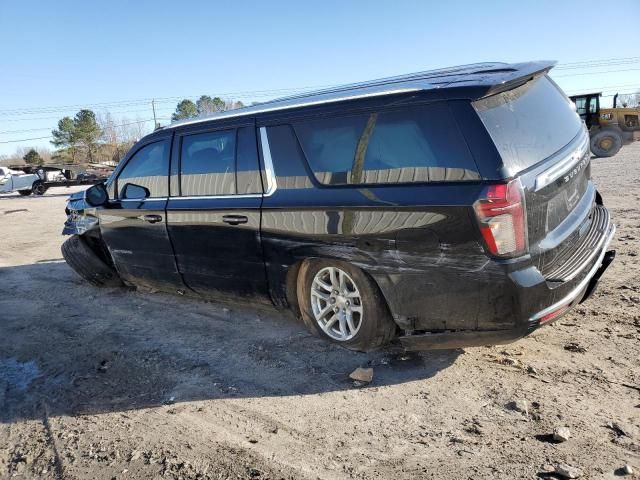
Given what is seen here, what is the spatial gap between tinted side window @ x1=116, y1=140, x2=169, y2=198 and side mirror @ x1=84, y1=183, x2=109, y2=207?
0.20 meters

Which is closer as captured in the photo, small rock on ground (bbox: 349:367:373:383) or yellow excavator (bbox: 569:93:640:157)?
small rock on ground (bbox: 349:367:373:383)

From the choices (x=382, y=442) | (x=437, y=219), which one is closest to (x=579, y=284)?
(x=437, y=219)

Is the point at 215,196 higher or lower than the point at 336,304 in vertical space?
higher

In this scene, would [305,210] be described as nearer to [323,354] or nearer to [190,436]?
[323,354]

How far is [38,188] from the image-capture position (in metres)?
27.5

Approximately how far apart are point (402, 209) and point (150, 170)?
9.29 feet

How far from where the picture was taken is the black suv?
2.97 m

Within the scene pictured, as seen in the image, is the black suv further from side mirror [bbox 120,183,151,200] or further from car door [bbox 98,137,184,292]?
side mirror [bbox 120,183,151,200]

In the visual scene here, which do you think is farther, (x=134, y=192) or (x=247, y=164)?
(x=134, y=192)

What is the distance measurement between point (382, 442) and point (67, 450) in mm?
1763

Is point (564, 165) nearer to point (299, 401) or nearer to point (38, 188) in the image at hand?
point (299, 401)

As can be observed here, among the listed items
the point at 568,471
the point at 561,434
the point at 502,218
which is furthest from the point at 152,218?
the point at 568,471

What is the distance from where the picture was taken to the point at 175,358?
3.95 meters

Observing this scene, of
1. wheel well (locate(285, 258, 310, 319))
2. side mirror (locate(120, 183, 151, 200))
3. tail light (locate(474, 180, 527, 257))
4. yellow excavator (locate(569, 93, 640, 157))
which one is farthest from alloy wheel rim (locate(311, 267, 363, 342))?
yellow excavator (locate(569, 93, 640, 157))
